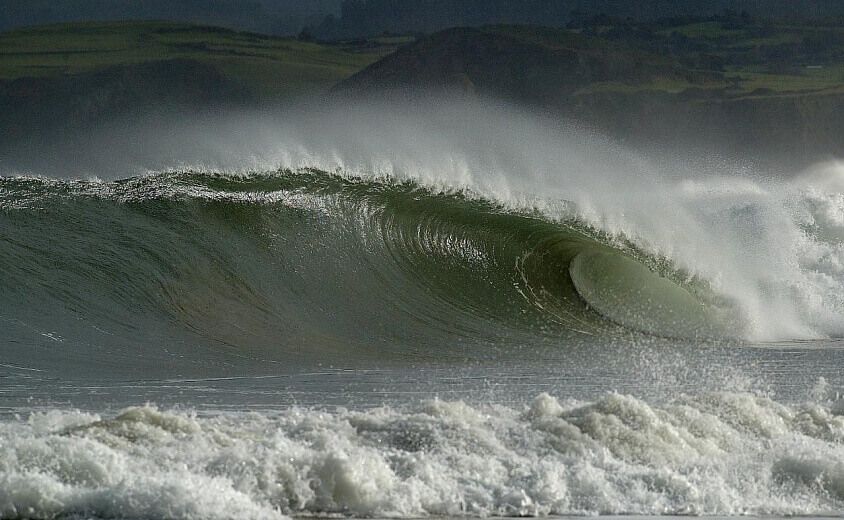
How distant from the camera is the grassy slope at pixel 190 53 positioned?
72500 mm

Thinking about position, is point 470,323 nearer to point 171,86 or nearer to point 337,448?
point 337,448

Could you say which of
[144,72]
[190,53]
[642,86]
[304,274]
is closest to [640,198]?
[304,274]

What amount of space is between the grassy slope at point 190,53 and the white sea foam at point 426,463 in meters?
62.8

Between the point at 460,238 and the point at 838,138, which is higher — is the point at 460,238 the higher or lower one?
the lower one

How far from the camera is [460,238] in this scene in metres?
16.3

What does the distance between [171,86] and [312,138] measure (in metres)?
54.8

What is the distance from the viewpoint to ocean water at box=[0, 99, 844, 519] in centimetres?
666

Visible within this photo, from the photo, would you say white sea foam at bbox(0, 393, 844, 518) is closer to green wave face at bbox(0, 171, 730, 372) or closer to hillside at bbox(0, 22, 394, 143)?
green wave face at bbox(0, 171, 730, 372)

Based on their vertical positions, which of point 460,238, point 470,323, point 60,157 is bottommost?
point 470,323

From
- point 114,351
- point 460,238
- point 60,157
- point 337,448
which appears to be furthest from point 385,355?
point 60,157

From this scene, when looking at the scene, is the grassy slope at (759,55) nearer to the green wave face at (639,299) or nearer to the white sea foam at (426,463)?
the green wave face at (639,299)

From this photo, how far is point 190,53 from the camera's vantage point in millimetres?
76688

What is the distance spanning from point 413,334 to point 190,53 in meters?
66.2

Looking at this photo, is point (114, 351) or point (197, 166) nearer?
point (114, 351)
